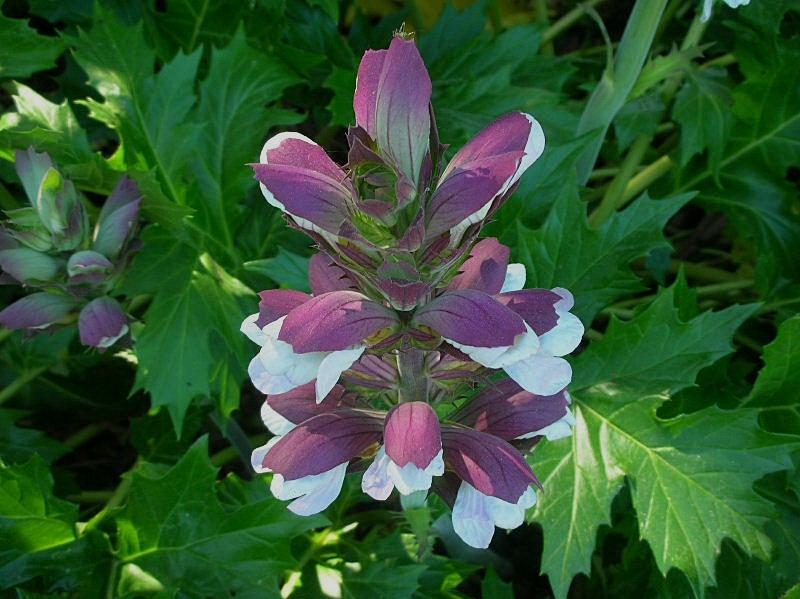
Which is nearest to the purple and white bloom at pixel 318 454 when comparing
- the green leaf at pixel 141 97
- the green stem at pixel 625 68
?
the green stem at pixel 625 68

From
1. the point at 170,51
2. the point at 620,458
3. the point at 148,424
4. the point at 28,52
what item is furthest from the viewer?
the point at 170,51

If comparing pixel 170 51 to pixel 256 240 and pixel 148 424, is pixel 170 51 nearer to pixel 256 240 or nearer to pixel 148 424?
pixel 256 240

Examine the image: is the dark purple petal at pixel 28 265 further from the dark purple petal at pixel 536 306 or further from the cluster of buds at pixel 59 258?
the dark purple petal at pixel 536 306

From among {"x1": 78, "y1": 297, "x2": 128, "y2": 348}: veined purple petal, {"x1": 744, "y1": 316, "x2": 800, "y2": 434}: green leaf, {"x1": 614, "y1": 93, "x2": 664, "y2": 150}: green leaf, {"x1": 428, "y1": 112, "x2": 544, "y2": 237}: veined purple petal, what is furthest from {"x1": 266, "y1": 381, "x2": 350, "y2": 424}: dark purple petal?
{"x1": 614, "y1": 93, "x2": 664, "y2": 150}: green leaf

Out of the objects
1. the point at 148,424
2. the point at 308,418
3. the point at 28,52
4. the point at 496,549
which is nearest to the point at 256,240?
the point at 148,424

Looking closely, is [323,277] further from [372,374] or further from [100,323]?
[100,323]
